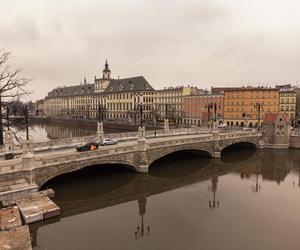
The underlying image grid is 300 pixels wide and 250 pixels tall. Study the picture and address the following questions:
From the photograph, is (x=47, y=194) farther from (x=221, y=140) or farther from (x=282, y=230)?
(x=221, y=140)

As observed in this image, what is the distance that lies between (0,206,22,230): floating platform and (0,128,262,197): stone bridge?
213 cm

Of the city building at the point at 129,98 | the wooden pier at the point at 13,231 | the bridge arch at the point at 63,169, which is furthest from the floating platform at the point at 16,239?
the city building at the point at 129,98

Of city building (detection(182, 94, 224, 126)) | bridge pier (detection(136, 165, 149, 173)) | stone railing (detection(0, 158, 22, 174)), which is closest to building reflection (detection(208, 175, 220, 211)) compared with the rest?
bridge pier (detection(136, 165, 149, 173))

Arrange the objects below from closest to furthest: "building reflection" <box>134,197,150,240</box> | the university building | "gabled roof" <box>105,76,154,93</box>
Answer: "building reflection" <box>134,197,150,240</box>
the university building
"gabled roof" <box>105,76,154,93</box>

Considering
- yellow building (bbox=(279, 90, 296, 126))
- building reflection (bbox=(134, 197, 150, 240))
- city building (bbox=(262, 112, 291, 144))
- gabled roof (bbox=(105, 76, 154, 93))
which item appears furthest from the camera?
gabled roof (bbox=(105, 76, 154, 93))

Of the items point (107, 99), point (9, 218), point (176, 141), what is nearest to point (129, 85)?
point (107, 99)

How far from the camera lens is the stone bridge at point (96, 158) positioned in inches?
996

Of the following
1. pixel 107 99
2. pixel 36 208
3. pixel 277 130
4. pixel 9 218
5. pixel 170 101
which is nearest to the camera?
pixel 9 218

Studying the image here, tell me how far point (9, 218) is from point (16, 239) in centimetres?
324

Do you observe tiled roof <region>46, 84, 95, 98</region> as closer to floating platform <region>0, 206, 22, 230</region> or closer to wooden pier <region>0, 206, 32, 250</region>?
floating platform <region>0, 206, 22, 230</region>

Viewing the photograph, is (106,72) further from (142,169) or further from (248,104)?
(142,169)

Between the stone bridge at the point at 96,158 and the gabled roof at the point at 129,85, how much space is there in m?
58.6

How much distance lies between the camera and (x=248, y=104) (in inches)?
3410

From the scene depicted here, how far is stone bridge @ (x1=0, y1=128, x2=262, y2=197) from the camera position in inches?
996
